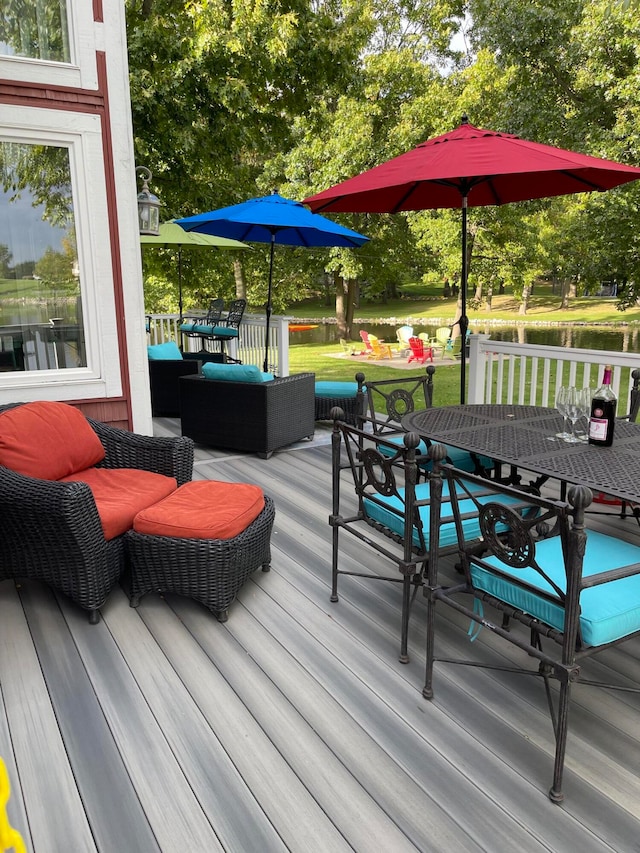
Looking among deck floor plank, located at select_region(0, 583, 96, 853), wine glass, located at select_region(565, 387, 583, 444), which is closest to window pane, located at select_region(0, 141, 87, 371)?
deck floor plank, located at select_region(0, 583, 96, 853)

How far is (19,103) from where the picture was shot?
11.6 ft

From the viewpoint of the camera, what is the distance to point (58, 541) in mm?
2660

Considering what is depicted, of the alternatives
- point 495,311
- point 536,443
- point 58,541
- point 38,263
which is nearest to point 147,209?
point 38,263

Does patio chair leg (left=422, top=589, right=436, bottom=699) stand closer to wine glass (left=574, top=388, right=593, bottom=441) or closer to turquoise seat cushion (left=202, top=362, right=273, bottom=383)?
wine glass (left=574, top=388, right=593, bottom=441)

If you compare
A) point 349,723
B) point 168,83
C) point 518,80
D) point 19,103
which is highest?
point 518,80

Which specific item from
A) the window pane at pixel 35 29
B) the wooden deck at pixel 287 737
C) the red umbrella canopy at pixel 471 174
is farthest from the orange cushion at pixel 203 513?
the window pane at pixel 35 29

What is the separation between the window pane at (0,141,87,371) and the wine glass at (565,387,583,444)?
9.60ft

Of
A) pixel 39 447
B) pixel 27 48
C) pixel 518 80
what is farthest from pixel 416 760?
pixel 518 80

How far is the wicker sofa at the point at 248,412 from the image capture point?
5250mm

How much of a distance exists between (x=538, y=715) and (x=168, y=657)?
4.67 feet

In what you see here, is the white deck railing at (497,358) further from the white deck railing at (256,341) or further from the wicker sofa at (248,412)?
the wicker sofa at (248,412)

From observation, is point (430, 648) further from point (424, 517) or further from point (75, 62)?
point (75, 62)

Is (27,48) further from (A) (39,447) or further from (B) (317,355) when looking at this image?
(B) (317,355)

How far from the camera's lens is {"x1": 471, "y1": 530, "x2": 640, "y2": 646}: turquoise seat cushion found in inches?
69.9
